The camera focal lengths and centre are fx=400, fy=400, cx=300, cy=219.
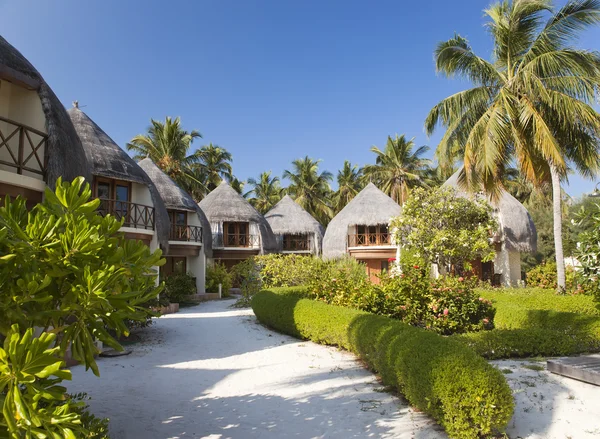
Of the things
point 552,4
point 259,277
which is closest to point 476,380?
point 552,4

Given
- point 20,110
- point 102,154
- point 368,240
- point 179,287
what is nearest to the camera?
point 20,110

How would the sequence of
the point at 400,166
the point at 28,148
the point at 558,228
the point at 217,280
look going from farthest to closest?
the point at 400,166
the point at 217,280
the point at 558,228
the point at 28,148

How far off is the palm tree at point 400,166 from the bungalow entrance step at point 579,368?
30794 millimetres

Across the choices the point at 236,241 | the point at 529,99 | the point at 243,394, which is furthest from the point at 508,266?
the point at 243,394

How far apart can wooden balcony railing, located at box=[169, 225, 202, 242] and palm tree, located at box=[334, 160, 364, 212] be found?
23.5 metres

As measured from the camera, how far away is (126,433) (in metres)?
4.88

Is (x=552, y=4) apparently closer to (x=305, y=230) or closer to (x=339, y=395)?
(x=339, y=395)

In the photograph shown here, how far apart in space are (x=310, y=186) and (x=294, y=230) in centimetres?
1336

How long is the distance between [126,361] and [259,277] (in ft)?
37.2

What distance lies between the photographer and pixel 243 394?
6.38 meters

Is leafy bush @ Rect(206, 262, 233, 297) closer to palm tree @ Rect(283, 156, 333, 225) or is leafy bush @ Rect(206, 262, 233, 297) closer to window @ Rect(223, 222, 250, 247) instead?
window @ Rect(223, 222, 250, 247)

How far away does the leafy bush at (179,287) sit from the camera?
60.8ft

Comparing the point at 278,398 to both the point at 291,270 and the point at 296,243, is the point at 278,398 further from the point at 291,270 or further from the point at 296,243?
the point at 296,243

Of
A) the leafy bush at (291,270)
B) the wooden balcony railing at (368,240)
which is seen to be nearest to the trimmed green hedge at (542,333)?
the leafy bush at (291,270)
